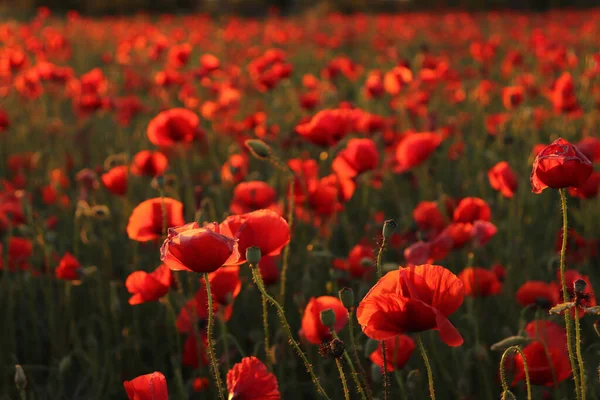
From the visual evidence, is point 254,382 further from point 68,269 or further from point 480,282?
point 68,269

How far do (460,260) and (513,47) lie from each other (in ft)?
20.5

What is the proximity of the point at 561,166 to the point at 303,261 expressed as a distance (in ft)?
4.35

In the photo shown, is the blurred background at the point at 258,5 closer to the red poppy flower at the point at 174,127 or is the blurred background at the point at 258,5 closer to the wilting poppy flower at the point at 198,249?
the red poppy flower at the point at 174,127

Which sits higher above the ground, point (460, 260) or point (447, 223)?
point (447, 223)

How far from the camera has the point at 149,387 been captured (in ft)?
3.55

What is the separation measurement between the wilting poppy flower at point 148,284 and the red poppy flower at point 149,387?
45 centimetres

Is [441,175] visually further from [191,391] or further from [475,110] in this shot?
[191,391]

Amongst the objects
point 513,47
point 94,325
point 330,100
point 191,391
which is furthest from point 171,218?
point 513,47

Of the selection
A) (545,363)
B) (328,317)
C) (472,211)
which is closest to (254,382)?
(328,317)

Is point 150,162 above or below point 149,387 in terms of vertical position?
above

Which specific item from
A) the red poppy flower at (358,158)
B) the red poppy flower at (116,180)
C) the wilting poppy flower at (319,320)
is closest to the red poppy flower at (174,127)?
the red poppy flower at (116,180)

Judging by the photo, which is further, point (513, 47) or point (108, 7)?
point (108, 7)

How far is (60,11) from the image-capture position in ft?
66.0

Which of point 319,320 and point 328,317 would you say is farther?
point 319,320
